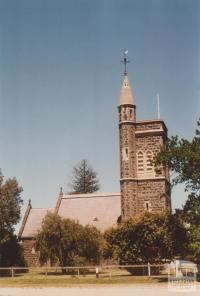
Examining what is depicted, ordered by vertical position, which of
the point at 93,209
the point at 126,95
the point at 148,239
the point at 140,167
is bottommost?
the point at 148,239

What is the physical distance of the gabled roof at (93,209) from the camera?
162ft

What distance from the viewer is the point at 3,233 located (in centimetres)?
4303

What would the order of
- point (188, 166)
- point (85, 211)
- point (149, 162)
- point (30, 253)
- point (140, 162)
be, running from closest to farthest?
point (188, 166), point (149, 162), point (140, 162), point (30, 253), point (85, 211)

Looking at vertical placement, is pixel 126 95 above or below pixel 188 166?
above

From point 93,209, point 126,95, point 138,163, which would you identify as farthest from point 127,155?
point 93,209

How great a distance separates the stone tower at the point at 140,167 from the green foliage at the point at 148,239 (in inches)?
330

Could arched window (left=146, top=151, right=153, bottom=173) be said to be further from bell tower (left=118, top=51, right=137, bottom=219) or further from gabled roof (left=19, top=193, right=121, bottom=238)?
gabled roof (left=19, top=193, right=121, bottom=238)

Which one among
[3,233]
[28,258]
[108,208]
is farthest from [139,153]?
[28,258]

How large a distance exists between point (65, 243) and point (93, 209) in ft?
43.7

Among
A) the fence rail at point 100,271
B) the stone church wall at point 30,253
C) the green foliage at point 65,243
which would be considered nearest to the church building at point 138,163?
the green foliage at point 65,243

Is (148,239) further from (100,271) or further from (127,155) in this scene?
(127,155)

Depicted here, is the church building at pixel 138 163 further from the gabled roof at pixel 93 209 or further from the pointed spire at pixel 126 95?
the gabled roof at pixel 93 209

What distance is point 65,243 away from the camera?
38250 mm

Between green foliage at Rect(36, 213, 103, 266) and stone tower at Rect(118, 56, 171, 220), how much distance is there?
17.3 ft
